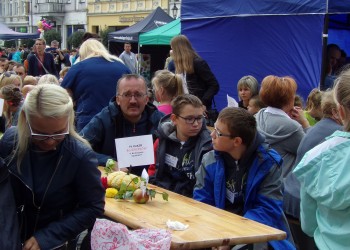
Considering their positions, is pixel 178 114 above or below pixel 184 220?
above

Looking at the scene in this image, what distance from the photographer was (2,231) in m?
2.16

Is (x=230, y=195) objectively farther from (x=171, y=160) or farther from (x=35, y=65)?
(x=35, y=65)

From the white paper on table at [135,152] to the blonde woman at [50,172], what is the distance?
3.46 feet

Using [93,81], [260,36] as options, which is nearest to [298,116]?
[93,81]

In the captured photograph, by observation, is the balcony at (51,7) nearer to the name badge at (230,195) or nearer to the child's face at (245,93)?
the child's face at (245,93)

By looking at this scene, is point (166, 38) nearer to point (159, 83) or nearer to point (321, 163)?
point (159, 83)

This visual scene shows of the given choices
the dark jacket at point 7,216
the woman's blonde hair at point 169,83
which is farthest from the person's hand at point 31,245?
the woman's blonde hair at point 169,83

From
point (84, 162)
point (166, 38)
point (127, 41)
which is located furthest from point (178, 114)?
point (127, 41)

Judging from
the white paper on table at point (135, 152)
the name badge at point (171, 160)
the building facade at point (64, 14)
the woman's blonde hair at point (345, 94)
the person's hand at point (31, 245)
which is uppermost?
the building facade at point (64, 14)

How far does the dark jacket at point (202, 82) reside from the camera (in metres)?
6.47

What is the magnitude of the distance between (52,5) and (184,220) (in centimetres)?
4962

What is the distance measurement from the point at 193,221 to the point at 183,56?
12.7ft

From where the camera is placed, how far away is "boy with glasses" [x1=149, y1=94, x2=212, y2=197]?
371 centimetres

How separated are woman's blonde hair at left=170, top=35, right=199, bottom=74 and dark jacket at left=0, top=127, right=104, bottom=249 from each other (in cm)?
403
